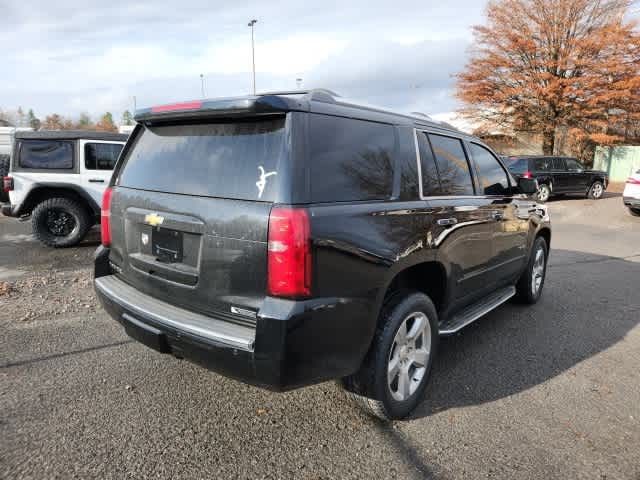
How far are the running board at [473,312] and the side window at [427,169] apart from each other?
0.95 m

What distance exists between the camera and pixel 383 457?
2.53 m

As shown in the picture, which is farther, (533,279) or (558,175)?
(558,175)

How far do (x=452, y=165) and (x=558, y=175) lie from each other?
15.0 m

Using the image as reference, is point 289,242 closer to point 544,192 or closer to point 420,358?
point 420,358

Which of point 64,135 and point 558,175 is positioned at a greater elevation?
point 64,135

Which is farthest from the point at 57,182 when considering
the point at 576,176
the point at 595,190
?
the point at 595,190

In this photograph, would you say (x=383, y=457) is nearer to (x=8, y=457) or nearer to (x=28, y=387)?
(x=8, y=457)

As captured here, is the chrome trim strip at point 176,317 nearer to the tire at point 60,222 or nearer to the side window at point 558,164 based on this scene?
the tire at point 60,222

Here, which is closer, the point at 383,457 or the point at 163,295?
the point at 383,457

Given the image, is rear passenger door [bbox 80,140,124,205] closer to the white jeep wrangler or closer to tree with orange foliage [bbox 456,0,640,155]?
the white jeep wrangler

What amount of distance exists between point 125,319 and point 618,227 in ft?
40.7

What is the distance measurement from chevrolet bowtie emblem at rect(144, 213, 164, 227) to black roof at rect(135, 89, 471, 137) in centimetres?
59

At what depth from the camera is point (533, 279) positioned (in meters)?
5.12

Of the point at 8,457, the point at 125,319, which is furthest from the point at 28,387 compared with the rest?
the point at 125,319
